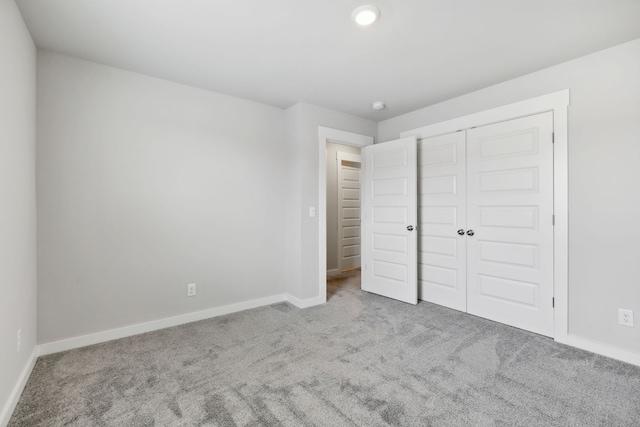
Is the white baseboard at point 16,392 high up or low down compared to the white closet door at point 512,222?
down

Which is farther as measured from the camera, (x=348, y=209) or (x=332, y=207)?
(x=348, y=209)

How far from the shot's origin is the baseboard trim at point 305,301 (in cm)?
356

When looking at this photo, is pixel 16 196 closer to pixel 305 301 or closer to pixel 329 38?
pixel 329 38

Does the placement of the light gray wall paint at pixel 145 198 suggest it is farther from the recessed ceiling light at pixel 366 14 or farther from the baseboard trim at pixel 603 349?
the baseboard trim at pixel 603 349

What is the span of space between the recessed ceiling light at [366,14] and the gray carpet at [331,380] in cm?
241

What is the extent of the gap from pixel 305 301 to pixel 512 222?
237 cm

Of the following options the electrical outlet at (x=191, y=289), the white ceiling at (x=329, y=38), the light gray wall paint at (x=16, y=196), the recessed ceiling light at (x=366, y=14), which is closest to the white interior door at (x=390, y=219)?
the white ceiling at (x=329, y=38)

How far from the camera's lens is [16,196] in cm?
189

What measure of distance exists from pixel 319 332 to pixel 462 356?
1.22 m

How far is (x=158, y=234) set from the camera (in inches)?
115

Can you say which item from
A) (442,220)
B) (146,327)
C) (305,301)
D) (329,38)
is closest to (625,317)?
(442,220)

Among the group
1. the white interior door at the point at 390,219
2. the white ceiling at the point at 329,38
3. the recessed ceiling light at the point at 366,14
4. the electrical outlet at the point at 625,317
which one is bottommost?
the electrical outlet at the point at 625,317

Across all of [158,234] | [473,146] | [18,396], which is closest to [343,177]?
[473,146]

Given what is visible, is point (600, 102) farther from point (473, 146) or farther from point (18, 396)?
point (18, 396)
